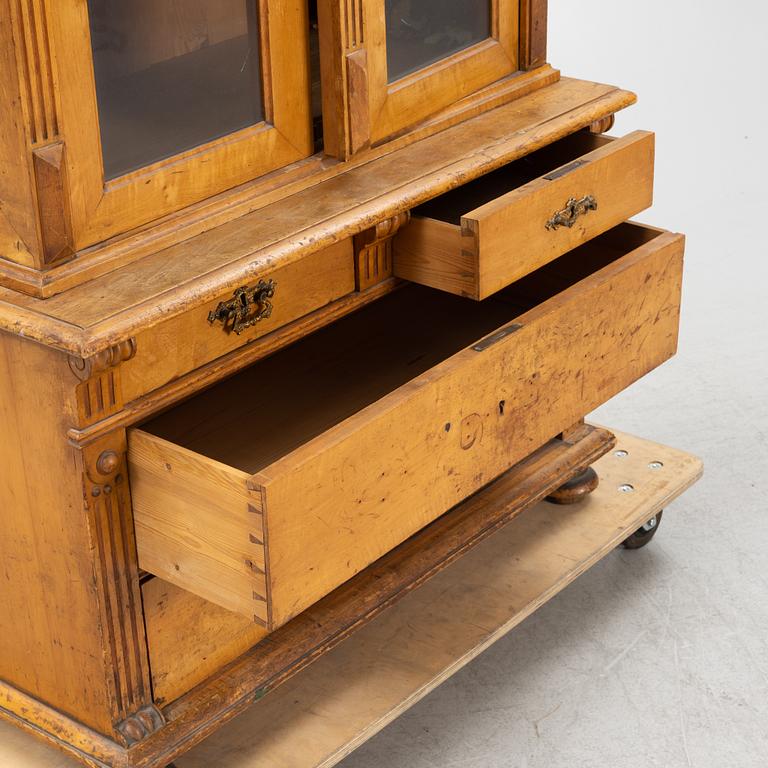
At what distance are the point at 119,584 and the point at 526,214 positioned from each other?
738mm

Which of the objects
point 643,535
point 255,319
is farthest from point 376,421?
point 643,535

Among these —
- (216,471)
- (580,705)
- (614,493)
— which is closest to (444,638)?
(580,705)

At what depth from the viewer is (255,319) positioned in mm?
2342

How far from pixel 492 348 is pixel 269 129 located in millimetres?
409

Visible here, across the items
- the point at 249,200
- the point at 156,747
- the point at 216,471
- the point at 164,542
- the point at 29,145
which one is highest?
the point at 29,145

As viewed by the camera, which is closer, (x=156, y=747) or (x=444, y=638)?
(x=156, y=747)

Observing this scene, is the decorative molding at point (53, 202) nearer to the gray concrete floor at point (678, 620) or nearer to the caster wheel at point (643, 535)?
the gray concrete floor at point (678, 620)

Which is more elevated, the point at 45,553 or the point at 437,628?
the point at 45,553

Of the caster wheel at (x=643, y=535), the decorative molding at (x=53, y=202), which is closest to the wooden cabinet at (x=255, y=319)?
the decorative molding at (x=53, y=202)

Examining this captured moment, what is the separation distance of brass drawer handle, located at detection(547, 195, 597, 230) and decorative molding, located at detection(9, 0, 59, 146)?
78 cm

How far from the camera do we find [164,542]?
7.42 ft

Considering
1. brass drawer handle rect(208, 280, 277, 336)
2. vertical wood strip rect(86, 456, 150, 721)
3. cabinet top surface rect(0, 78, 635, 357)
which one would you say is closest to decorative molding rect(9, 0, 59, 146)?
cabinet top surface rect(0, 78, 635, 357)

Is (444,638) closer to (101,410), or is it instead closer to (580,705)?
(580,705)

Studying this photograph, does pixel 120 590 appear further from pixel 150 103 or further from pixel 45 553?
→ pixel 150 103
